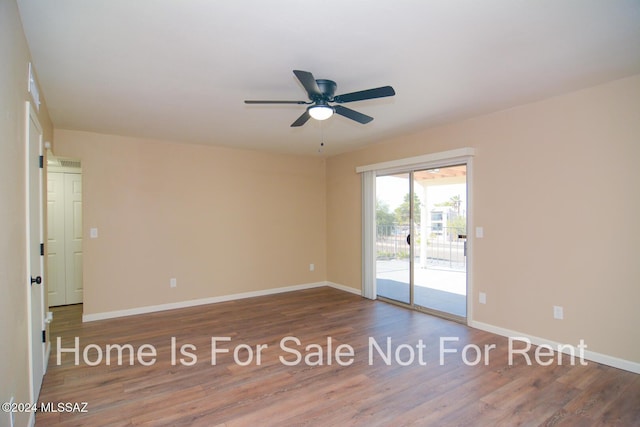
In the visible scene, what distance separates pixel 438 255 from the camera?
17.6 ft

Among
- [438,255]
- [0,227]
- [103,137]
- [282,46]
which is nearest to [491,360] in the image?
[438,255]

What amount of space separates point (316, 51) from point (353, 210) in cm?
385

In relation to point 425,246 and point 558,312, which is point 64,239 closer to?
point 425,246

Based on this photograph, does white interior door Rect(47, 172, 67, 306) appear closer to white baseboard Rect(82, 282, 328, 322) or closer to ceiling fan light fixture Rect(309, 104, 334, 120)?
white baseboard Rect(82, 282, 328, 322)

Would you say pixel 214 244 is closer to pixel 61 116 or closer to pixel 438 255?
pixel 61 116

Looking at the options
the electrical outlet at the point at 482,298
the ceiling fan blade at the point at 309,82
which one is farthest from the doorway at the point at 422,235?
the ceiling fan blade at the point at 309,82

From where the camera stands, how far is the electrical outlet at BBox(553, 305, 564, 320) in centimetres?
334

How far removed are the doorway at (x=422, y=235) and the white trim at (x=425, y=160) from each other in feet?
0.55

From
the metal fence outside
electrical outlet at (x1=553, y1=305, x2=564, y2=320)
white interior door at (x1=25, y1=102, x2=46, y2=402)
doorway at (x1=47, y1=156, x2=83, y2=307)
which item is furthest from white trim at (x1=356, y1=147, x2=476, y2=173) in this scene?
doorway at (x1=47, y1=156, x2=83, y2=307)

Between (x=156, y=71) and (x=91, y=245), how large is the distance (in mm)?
3070

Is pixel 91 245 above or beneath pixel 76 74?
beneath

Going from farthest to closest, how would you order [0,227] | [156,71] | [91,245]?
[91,245], [156,71], [0,227]

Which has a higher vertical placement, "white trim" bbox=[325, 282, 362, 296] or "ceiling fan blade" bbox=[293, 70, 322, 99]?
"ceiling fan blade" bbox=[293, 70, 322, 99]

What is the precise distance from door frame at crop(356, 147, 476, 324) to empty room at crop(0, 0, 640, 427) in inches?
1.4
